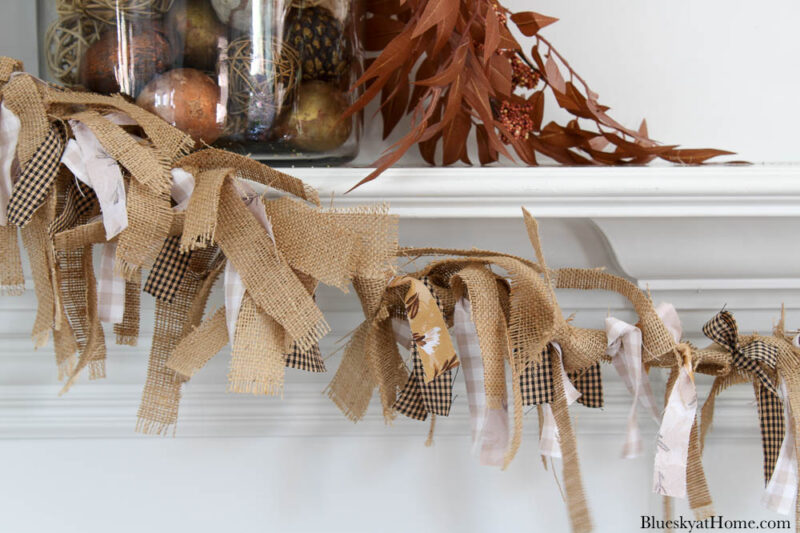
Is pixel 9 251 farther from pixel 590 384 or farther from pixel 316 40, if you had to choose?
pixel 590 384

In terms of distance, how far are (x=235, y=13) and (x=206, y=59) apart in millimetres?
39

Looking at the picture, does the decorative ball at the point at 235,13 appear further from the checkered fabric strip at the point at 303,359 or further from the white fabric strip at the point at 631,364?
the white fabric strip at the point at 631,364

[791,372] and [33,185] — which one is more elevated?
[33,185]

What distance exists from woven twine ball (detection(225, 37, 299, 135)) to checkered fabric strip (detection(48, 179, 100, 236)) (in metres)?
0.11

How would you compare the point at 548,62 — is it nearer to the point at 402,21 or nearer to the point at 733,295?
the point at 402,21

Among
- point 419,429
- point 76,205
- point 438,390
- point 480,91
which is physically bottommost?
point 419,429

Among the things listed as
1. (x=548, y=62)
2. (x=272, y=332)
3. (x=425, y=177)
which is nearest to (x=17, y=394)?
(x=272, y=332)

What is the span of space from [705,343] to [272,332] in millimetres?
418

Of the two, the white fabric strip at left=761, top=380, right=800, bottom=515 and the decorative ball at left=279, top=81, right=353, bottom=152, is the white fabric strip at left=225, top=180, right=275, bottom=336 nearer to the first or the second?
the decorative ball at left=279, top=81, right=353, bottom=152

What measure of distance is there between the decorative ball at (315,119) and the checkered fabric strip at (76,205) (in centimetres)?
15

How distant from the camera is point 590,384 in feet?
1.78

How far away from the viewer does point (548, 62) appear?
21.8 inches

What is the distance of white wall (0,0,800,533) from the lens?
2.01ft

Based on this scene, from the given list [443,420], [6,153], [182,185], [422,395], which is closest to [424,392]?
[422,395]
